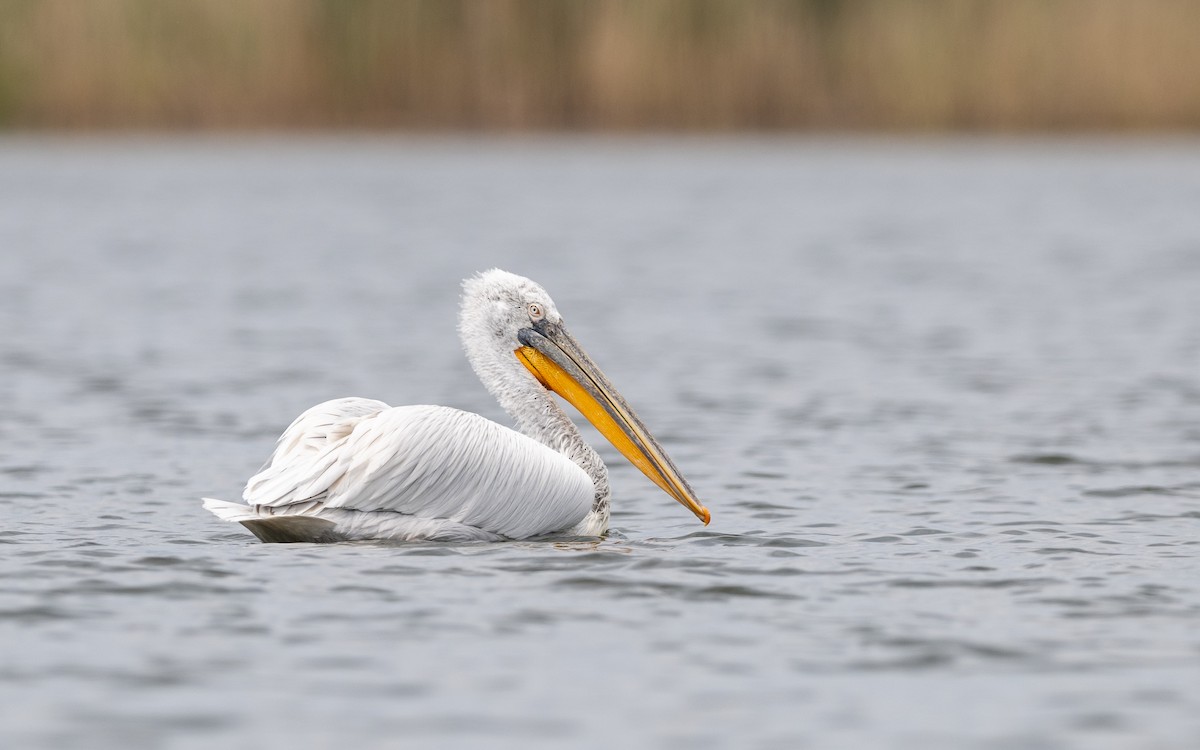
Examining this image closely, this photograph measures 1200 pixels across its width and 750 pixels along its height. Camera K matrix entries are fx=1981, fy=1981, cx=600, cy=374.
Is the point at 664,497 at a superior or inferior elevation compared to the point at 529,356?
inferior

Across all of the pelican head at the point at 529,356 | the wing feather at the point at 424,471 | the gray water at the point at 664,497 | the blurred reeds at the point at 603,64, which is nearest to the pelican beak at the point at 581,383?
the pelican head at the point at 529,356

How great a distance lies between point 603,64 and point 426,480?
16422 millimetres

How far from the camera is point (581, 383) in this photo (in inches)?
278

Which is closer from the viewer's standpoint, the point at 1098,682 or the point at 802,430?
the point at 1098,682

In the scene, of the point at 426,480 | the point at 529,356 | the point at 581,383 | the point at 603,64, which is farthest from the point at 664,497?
the point at 603,64

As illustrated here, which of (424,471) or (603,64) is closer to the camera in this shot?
(424,471)

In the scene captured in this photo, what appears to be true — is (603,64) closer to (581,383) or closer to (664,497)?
(664,497)

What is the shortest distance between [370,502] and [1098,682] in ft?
7.96

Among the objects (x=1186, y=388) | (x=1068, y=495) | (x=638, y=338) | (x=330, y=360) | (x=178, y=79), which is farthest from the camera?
(x=178, y=79)

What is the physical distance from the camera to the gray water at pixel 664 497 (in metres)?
4.36

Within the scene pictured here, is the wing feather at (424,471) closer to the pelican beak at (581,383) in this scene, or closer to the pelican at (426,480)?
the pelican at (426,480)

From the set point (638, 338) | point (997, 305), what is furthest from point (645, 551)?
point (997, 305)

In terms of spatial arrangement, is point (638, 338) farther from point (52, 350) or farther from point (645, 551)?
point (645, 551)

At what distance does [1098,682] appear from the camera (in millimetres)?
4512
